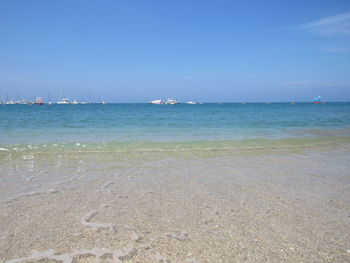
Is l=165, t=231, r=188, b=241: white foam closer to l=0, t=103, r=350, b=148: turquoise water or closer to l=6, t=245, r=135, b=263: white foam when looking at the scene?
l=6, t=245, r=135, b=263: white foam

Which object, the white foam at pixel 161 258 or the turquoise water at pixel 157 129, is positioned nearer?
the white foam at pixel 161 258

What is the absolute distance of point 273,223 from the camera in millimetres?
4336

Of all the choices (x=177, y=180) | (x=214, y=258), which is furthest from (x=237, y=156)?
(x=214, y=258)

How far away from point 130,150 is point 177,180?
17.3ft

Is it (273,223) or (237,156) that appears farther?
(237,156)

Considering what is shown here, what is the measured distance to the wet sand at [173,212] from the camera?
3463mm

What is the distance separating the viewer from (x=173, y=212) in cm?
480

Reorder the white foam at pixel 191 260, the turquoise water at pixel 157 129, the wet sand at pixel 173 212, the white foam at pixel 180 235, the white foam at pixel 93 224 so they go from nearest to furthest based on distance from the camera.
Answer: the white foam at pixel 191 260
the wet sand at pixel 173 212
the white foam at pixel 180 235
the white foam at pixel 93 224
the turquoise water at pixel 157 129

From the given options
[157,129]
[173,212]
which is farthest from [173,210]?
[157,129]

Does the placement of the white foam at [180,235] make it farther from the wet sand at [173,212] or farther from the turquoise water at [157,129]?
the turquoise water at [157,129]

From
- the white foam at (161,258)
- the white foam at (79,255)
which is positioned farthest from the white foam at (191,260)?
the white foam at (79,255)

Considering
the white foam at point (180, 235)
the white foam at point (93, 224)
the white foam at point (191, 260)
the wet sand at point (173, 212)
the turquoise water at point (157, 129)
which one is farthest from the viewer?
the turquoise water at point (157, 129)

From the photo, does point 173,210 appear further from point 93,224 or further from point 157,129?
point 157,129

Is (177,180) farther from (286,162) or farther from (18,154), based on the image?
(18,154)
